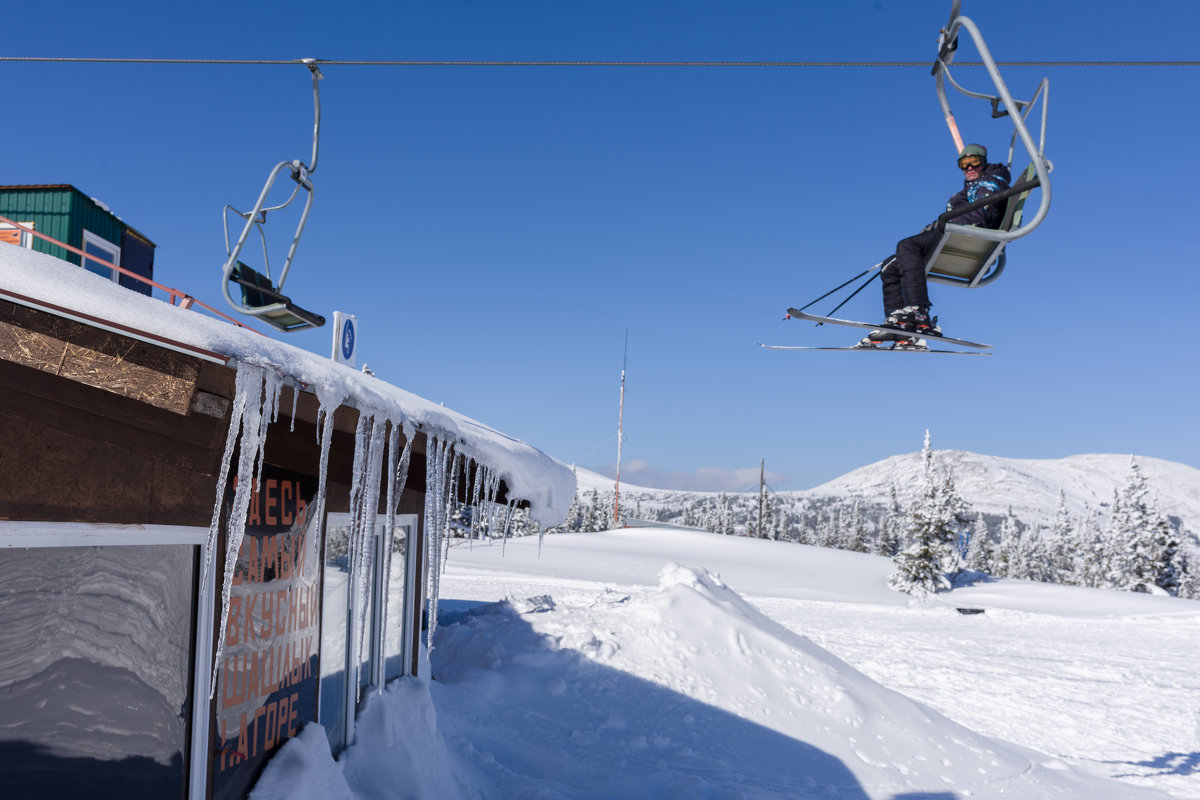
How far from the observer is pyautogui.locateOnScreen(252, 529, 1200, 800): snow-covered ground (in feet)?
20.4

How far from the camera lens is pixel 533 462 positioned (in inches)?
201

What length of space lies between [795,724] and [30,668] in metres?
7.69

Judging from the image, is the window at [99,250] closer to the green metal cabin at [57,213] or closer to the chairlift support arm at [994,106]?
the green metal cabin at [57,213]

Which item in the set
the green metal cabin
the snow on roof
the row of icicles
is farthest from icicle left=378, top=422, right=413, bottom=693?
the green metal cabin

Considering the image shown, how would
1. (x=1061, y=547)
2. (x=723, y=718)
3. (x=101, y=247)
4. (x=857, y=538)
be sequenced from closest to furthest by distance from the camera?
(x=723, y=718)
(x=101, y=247)
(x=857, y=538)
(x=1061, y=547)

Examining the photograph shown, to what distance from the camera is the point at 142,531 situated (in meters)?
2.96

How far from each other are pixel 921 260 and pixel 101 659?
6.16 m

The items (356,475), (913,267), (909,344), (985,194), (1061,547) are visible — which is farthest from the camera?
(1061,547)

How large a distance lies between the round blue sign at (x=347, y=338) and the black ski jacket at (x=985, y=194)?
512cm

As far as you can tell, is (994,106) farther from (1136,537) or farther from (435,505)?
(1136,537)

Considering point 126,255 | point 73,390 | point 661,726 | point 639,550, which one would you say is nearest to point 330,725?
point 73,390

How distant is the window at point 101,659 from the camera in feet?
8.33

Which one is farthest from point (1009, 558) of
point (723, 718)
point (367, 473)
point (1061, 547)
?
point (367, 473)

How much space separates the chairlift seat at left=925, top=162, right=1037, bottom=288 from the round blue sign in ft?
16.6
